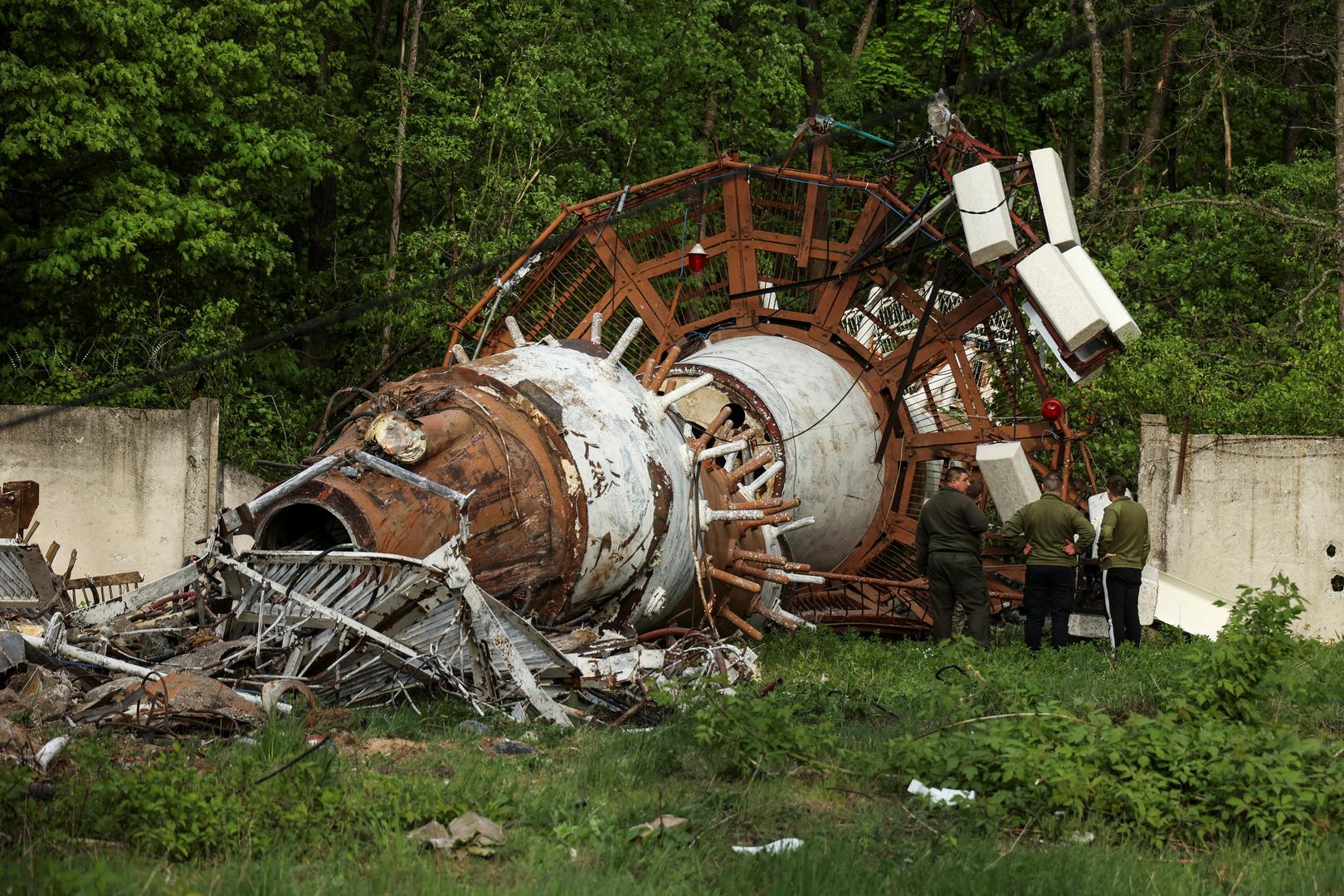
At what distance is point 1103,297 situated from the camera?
42.4 ft

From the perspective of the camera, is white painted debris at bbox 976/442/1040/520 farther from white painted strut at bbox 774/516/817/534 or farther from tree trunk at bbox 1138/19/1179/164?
tree trunk at bbox 1138/19/1179/164

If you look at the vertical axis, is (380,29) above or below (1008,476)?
above

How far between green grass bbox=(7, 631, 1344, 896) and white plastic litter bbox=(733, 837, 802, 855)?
5 centimetres

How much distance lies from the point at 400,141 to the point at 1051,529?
12508mm

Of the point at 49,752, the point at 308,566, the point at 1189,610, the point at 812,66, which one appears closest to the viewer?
the point at 49,752

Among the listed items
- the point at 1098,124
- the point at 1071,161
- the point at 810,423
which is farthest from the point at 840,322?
the point at 1071,161

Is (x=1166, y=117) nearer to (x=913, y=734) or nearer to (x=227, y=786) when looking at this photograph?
(x=913, y=734)

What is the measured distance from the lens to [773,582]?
12.0 meters

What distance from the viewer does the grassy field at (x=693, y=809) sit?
5.19 meters

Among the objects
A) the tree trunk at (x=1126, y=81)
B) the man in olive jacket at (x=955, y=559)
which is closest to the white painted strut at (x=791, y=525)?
the man in olive jacket at (x=955, y=559)

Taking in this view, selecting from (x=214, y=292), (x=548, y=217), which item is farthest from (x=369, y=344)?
(x=548, y=217)

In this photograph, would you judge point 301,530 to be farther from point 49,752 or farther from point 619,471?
point 49,752

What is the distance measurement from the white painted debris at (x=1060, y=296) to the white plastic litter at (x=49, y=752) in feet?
29.8

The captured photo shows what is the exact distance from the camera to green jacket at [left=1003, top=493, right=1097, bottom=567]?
480 inches
